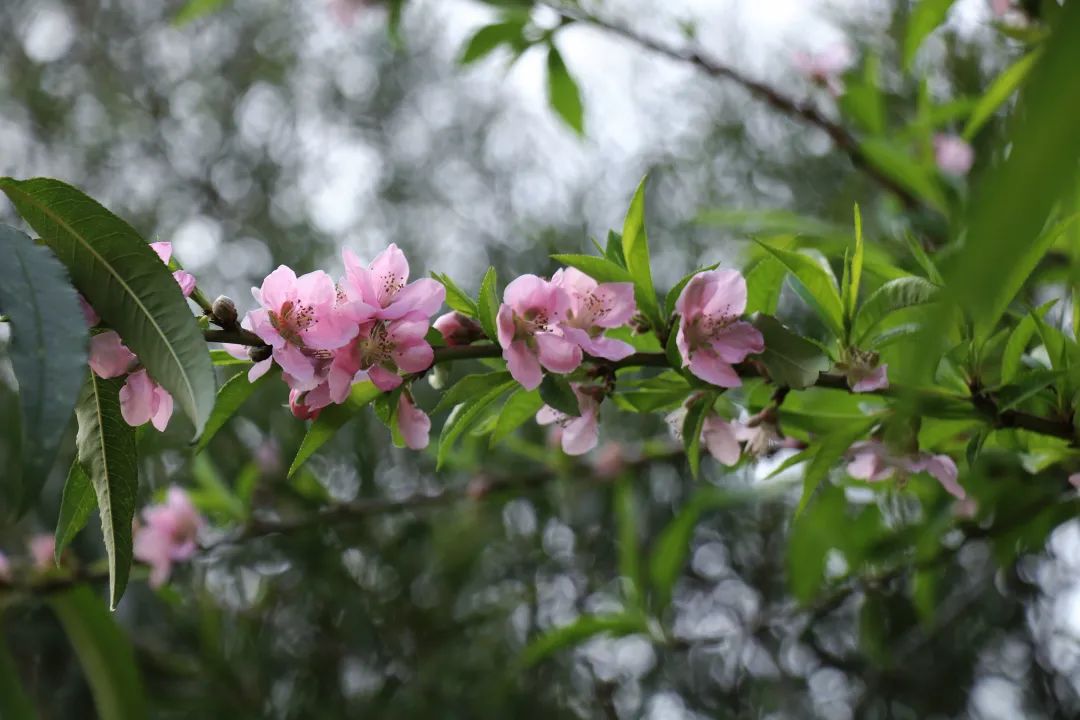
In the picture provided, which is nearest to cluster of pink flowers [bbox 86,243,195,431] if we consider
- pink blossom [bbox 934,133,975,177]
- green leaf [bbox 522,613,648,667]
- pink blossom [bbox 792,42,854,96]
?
green leaf [bbox 522,613,648,667]

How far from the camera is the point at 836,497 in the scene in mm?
1096

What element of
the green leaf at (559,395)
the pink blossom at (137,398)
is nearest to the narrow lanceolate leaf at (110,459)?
the pink blossom at (137,398)

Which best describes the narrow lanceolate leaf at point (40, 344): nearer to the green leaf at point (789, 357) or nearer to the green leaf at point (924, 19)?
the green leaf at point (789, 357)

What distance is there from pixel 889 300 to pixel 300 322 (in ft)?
1.10

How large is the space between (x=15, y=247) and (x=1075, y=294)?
669 millimetres

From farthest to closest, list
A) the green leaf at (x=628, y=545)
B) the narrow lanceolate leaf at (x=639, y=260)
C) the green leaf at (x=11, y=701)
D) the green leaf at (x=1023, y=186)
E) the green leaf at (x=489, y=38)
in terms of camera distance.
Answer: the green leaf at (x=628, y=545), the green leaf at (x=489, y=38), the green leaf at (x=11, y=701), the narrow lanceolate leaf at (x=639, y=260), the green leaf at (x=1023, y=186)

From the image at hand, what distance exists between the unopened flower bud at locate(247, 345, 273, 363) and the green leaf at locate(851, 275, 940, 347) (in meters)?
0.34

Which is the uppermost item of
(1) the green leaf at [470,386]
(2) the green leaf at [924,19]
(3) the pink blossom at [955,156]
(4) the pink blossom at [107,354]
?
(2) the green leaf at [924,19]

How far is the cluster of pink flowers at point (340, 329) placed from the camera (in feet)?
1.85

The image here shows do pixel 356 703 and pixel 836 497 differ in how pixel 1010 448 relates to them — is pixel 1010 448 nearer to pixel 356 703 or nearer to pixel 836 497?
pixel 836 497

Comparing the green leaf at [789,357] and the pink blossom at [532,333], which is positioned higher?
the green leaf at [789,357]

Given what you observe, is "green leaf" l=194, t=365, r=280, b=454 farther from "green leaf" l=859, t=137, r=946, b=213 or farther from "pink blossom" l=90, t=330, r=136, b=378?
"green leaf" l=859, t=137, r=946, b=213

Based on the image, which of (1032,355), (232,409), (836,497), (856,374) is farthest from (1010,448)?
(232,409)

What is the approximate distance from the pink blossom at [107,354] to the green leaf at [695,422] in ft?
1.03
